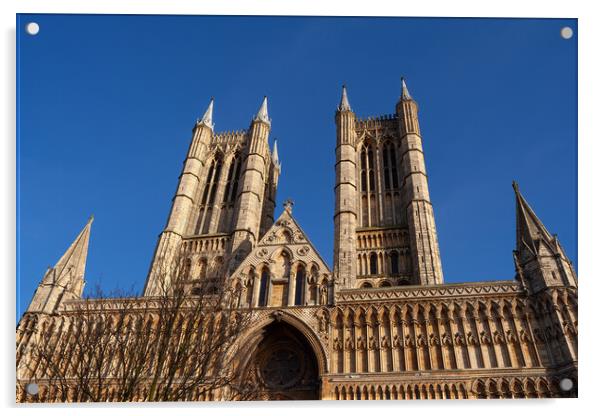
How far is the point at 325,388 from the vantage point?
48.0 feet

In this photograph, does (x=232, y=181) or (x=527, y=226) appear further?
(x=232, y=181)

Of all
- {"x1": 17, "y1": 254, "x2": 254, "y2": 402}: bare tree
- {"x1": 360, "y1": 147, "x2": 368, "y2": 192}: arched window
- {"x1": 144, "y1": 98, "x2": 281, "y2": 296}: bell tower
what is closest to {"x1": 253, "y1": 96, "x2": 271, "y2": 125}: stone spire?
{"x1": 144, "y1": 98, "x2": 281, "y2": 296}: bell tower

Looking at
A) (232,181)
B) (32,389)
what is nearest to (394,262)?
(232,181)

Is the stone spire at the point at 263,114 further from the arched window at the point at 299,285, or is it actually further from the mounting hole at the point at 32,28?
the mounting hole at the point at 32,28

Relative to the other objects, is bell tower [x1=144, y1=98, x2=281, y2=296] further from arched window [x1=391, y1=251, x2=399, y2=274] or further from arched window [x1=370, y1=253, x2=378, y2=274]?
arched window [x1=391, y1=251, x2=399, y2=274]

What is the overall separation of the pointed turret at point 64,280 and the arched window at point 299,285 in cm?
846

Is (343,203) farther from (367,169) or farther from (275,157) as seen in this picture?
(275,157)

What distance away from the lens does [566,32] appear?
9.04 meters

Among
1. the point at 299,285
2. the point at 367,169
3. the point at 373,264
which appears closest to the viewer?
the point at 299,285

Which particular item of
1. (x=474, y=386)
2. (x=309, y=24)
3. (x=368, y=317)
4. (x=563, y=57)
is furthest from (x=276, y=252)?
(x=563, y=57)

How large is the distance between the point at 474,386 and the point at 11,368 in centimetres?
1243

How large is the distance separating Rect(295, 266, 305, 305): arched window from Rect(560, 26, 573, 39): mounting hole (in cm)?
1179

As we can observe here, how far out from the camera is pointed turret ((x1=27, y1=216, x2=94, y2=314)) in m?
17.2

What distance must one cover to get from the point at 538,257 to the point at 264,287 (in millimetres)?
10167
